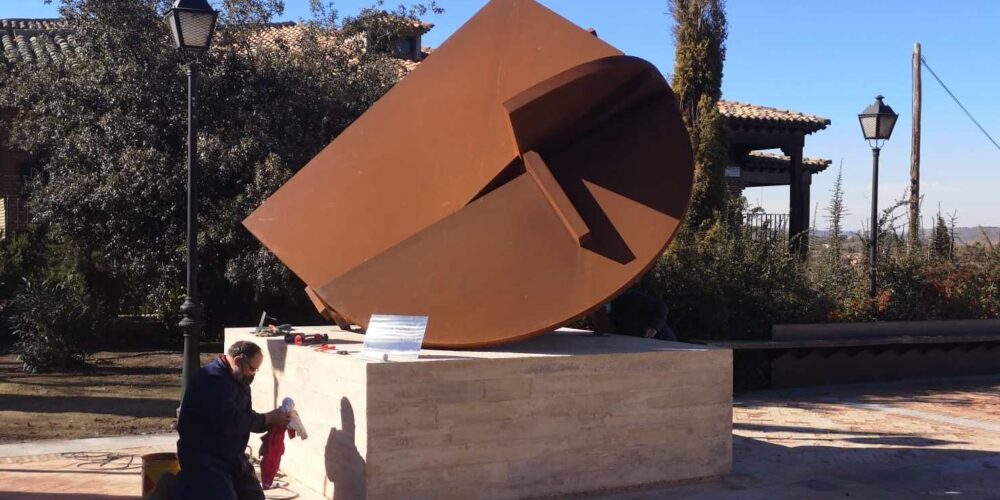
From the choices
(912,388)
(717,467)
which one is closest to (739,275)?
(912,388)


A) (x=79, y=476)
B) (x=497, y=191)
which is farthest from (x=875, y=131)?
(x=79, y=476)

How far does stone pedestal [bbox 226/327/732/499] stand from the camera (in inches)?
248

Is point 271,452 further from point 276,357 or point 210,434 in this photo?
point 276,357

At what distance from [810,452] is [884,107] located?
8017 millimetres

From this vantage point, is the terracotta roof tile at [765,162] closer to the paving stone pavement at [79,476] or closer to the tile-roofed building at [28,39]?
the tile-roofed building at [28,39]

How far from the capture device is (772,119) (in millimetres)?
22281

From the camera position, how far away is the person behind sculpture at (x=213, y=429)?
5395 millimetres

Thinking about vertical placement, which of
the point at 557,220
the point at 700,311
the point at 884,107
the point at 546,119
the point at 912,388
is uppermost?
the point at 884,107

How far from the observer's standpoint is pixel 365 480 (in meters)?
6.19

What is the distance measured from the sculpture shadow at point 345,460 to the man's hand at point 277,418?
42cm

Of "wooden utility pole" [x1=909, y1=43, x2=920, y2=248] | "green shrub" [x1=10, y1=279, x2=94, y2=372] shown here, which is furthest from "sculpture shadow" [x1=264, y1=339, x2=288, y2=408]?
"wooden utility pole" [x1=909, y1=43, x2=920, y2=248]

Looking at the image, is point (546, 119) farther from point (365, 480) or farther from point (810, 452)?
point (810, 452)

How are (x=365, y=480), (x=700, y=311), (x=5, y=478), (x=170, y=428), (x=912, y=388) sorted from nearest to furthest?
(x=365, y=480), (x=5, y=478), (x=170, y=428), (x=700, y=311), (x=912, y=388)

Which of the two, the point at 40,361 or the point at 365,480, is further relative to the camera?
the point at 40,361
